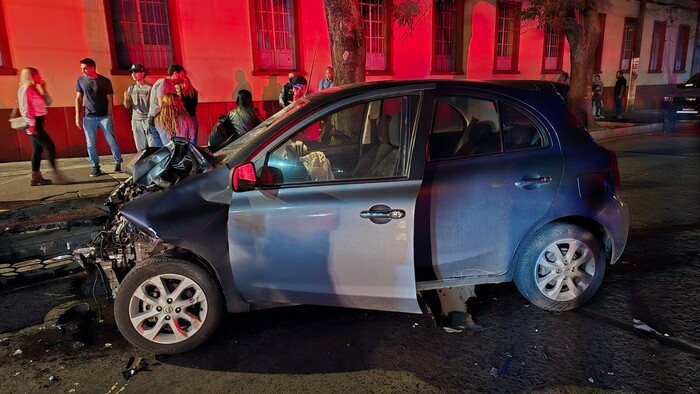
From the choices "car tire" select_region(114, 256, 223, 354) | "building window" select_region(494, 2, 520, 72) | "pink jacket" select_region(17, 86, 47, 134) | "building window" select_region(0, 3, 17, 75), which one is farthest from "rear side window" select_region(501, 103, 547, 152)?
"building window" select_region(494, 2, 520, 72)

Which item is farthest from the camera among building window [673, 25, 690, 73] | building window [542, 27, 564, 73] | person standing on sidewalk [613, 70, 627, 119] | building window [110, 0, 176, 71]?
building window [673, 25, 690, 73]

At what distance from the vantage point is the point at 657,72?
22828 millimetres

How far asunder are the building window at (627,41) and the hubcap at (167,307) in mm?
23250

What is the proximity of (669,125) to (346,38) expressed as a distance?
1218cm

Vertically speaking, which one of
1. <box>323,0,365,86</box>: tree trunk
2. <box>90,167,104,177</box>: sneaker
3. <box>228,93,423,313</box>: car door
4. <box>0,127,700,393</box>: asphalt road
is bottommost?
<box>0,127,700,393</box>: asphalt road

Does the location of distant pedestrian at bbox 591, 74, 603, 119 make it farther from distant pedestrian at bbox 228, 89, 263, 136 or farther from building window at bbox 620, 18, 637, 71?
distant pedestrian at bbox 228, 89, 263, 136

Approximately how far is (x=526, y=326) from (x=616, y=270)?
1474mm

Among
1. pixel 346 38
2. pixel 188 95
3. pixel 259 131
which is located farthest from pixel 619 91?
pixel 259 131

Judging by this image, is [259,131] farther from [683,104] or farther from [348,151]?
[683,104]

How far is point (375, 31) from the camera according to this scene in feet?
44.7

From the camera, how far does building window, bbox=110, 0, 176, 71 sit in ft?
32.7

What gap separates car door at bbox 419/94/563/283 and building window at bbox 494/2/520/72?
1420cm

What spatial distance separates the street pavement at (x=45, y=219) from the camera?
4496mm

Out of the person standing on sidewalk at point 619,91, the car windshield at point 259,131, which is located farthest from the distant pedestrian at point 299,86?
the person standing on sidewalk at point 619,91
